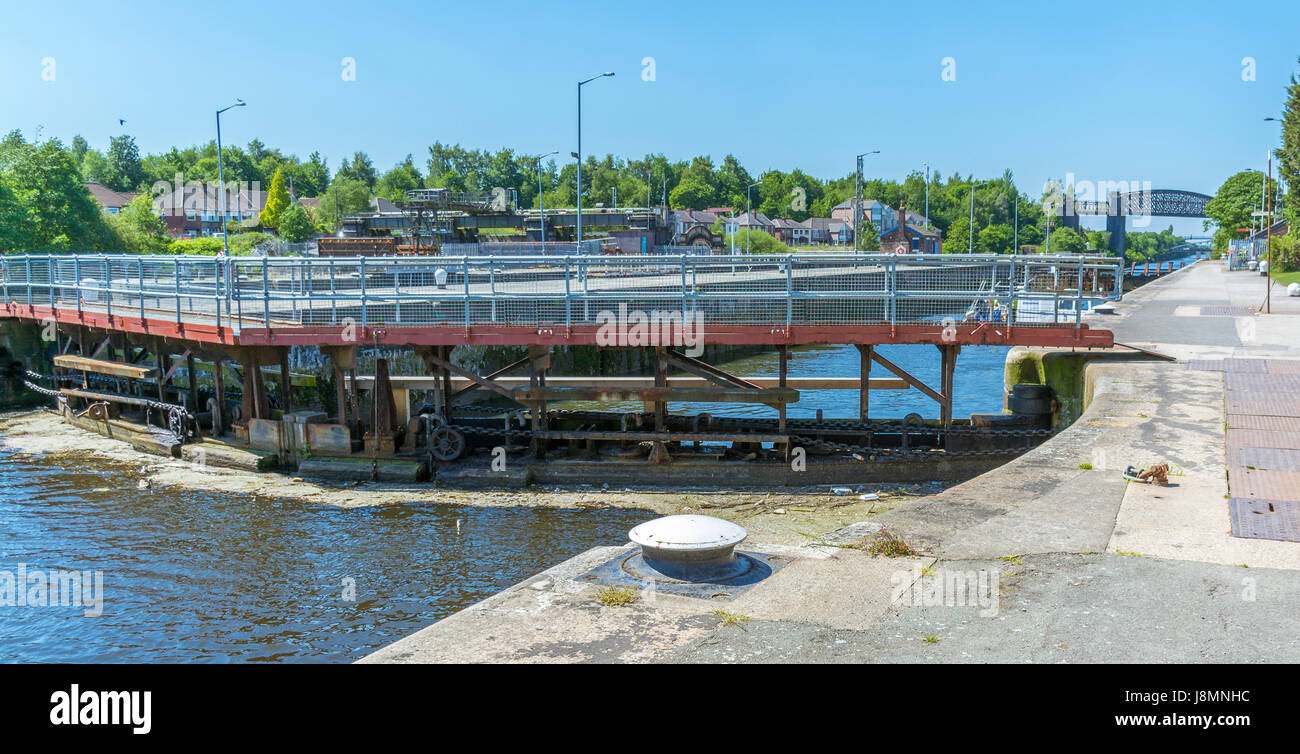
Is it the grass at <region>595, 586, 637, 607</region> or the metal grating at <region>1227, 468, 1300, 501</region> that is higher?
the metal grating at <region>1227, 468, 1300, 501</region>

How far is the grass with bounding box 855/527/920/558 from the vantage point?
24.2 feet

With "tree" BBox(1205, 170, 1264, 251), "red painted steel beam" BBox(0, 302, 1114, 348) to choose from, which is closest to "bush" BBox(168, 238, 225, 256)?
"red painted steel beam" BBox(0, 302, 1114, 348)

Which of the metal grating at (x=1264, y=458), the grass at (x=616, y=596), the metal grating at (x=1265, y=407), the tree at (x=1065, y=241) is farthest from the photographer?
the tree at (x=1065, y=241)

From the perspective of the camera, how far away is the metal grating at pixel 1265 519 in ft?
25.1

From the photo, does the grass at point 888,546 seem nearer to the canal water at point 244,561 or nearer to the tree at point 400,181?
the canal water at point 244,561

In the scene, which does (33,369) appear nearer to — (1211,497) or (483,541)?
(483,541)

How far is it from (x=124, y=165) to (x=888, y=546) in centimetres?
14972

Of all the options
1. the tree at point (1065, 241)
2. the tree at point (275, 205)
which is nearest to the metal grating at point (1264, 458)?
the tree at point (275, 205)

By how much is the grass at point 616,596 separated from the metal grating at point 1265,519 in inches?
196

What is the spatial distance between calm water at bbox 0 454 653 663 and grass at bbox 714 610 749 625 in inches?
202

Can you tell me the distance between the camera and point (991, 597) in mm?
6449

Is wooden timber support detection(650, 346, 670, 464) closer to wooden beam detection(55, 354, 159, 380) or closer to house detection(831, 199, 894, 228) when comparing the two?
wooden beam detection(55, 354, 159, 380)

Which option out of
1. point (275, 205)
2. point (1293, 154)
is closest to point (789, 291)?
point (1293, 154)
